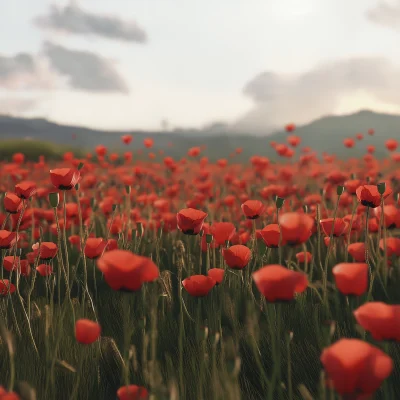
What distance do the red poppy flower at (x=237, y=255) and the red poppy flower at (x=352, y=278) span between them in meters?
0.64

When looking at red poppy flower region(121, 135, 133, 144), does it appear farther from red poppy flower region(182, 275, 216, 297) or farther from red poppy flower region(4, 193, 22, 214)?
red poppy flower region(182, 275, 216, 297)

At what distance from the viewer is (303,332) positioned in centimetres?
182

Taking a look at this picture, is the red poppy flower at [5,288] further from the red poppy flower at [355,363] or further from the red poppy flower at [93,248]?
the red poppy flower at [355,363]

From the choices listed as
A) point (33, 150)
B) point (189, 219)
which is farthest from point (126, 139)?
point (33, 150)

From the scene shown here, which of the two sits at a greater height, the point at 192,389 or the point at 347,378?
the point at 347,378

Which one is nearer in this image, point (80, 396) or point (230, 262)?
point (80, 396)

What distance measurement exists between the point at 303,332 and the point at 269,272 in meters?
0.88

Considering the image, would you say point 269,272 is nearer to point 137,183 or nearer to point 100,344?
point 100,344

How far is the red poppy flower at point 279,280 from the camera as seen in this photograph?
101cm

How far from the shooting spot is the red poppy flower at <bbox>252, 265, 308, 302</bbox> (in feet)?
3.31

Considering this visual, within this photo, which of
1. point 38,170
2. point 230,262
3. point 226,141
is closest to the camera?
point 230,262

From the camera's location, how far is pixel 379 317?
3.18 feet

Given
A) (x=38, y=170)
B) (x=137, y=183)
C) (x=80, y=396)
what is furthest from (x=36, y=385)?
(x=38, y=170)

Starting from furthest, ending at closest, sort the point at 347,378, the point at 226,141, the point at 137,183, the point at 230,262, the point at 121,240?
1. the point at 226,141
2. the point at 137,183
3. the point at 121,240
4. the point at 230,262
5. the point at 347,378
